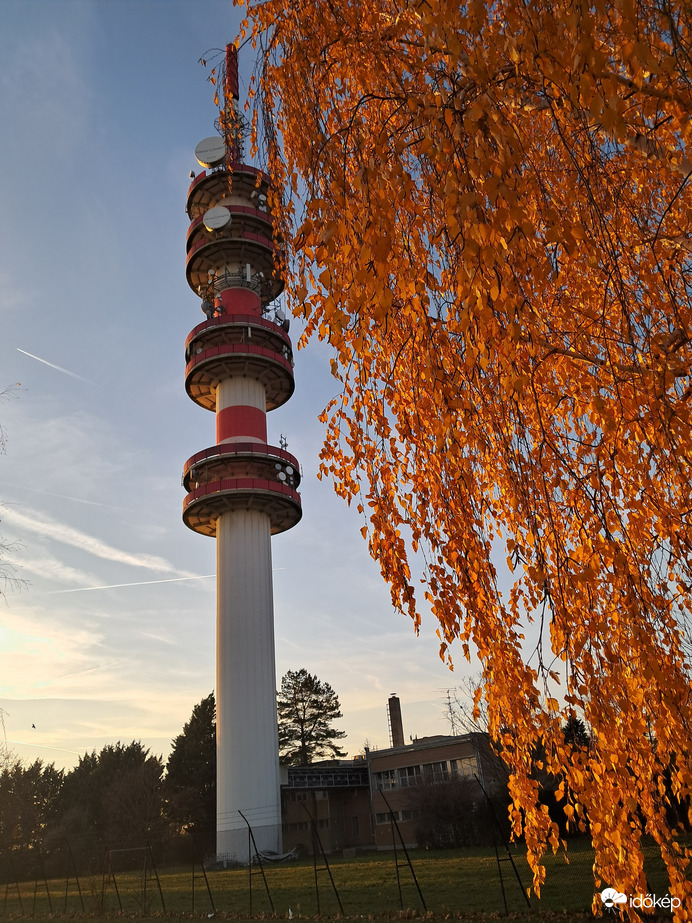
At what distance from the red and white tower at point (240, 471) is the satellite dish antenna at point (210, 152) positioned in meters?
0.07

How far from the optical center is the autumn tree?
183ft

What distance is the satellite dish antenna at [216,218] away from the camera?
3522 centimetres

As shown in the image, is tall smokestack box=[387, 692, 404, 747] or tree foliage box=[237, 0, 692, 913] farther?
tall smokestack box=[387, 692, 404, 747]

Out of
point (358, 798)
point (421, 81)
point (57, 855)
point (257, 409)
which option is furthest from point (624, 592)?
point (358, 798)

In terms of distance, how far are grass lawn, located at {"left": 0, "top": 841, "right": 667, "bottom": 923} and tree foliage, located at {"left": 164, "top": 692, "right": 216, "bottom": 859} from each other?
57.0ft

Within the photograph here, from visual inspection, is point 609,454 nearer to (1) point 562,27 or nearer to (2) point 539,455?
(2) point 539,455

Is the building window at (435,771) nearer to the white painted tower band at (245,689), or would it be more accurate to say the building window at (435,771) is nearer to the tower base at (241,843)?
the white painted tower band at (245,689)

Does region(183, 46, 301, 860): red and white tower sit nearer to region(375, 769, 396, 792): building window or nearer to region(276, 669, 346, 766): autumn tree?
region(375, 769, 396, 792): building window

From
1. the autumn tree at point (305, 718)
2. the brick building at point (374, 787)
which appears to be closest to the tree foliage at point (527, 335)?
the brick building at point (374, 787)

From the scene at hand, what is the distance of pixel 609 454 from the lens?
4.26m

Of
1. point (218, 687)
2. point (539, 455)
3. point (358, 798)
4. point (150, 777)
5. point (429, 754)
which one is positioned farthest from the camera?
point (150, 777)

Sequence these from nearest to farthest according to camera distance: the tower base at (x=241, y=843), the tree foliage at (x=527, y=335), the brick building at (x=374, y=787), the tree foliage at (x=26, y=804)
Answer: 1. the tree foliage at (x=527, y=335)
2. the tower base at (x=241, y=843)
3. the brick building at (x=374, y=787)
4. the tree foliage at (x=26, y=804)

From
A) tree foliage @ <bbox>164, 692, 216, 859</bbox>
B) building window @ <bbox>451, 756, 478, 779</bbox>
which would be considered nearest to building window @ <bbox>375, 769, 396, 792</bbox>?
building window @ <bbox>451, 756, 478, 779</bbox>

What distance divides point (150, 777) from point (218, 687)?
77.0 feet
